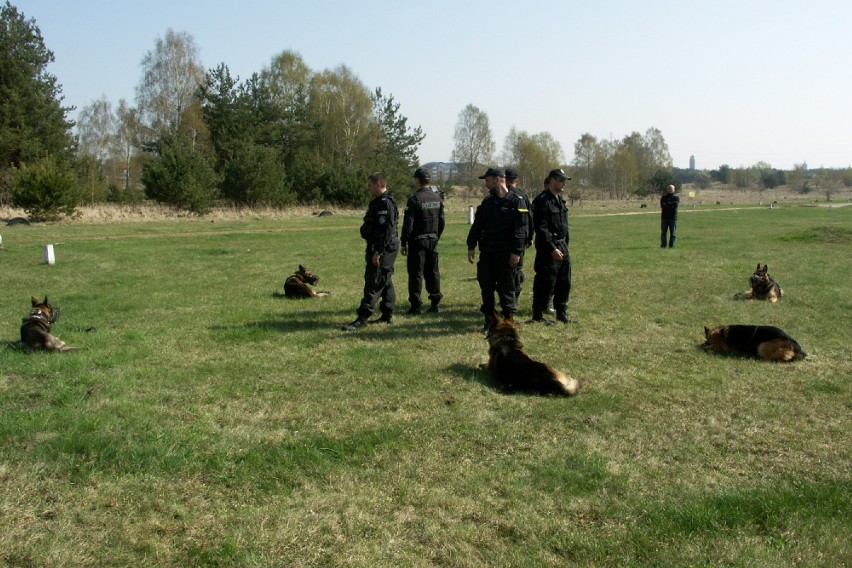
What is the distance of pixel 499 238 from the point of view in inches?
300

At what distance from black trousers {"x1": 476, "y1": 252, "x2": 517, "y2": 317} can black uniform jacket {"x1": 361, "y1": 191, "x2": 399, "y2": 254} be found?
1245mm

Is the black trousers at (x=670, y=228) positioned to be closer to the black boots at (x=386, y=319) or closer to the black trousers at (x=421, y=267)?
the black trousers at (x=421, y=267)

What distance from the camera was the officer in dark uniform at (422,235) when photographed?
8859mm

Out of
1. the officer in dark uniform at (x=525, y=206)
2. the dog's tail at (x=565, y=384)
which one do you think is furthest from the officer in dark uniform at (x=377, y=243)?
the dog's tail at (x=565, y=384)

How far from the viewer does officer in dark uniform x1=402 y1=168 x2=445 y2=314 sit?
886cm

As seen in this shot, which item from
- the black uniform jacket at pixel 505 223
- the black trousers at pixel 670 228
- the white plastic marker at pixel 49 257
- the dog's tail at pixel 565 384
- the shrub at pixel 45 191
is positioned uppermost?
the shrub at pixel 45 191

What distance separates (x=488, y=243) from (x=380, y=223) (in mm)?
1393

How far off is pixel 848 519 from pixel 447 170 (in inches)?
2755

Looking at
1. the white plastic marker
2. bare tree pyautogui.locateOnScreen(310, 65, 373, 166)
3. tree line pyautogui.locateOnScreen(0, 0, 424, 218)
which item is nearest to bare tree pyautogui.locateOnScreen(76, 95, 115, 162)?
tree line pyautogui.locateOnScreen(0, 0, 424, 218)

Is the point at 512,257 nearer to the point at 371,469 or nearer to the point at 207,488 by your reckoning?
the point at 371,469

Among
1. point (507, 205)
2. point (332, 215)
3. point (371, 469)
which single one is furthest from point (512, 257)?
point (332, 215)

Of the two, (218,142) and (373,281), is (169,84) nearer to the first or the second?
(218,142)

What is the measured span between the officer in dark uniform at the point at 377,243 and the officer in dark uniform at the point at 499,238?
114 centimetres

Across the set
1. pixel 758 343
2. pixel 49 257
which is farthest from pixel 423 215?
pixel 49 257
